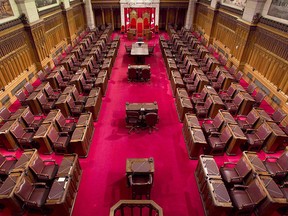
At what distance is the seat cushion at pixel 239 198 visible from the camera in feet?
15.2

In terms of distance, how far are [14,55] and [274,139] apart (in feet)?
36.3

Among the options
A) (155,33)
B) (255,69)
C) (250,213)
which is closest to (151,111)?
(250,213)

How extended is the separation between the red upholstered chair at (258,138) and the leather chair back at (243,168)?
157 cm

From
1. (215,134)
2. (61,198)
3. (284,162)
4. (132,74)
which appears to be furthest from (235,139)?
(132,74)

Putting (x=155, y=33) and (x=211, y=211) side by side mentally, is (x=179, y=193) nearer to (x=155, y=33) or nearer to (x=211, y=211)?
(x=211, y=211)

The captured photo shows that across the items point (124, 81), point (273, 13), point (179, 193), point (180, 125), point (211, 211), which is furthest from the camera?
point (124, 81)

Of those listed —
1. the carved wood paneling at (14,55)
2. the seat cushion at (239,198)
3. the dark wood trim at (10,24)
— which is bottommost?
the seat cushion at (239,198)

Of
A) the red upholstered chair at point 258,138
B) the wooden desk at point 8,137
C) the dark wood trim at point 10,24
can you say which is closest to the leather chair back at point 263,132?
the red upholstered chair at point 258,138

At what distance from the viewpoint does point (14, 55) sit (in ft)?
30.2

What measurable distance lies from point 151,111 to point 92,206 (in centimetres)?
367

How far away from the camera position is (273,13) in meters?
8.85

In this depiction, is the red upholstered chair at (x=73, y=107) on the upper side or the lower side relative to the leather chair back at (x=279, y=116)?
lower

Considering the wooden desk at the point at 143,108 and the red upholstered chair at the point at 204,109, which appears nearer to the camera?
the wooden desk at the point at 143,108

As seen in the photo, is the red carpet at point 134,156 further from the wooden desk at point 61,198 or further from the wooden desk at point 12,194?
the wooden desk at point 12,194
